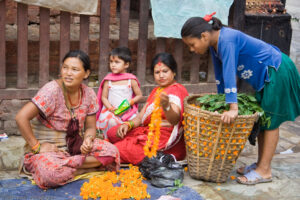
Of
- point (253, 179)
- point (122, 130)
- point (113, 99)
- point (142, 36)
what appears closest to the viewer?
point (253, 179)

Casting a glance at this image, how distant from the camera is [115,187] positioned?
3.56 m

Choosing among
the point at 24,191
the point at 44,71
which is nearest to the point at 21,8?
the point at 44,71

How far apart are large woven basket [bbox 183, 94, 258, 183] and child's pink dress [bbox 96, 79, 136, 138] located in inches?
47.7

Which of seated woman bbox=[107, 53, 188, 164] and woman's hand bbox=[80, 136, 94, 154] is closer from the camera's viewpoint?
woman's hand bbox=[80, 136, 94, 154]

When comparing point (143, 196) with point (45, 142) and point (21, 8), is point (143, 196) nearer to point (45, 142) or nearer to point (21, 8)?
point (45, 142)

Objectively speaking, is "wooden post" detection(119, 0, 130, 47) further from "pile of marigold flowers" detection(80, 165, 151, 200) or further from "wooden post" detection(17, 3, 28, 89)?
"pile of marigold flowers" detection(80, 165, 151, 200)

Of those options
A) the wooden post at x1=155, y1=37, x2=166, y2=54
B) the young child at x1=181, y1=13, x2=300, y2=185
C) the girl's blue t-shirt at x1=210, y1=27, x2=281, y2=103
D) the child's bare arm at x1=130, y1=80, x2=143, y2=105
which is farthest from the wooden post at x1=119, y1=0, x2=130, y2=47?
the girl's blue t-shirt at x1=210, y1=27, x2=281, y2=103

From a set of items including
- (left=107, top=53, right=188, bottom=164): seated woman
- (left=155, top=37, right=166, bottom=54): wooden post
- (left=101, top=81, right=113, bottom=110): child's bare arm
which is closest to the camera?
(left=107, top=53, right=188, bottom=164): seated woman

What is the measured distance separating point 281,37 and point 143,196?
3741mm

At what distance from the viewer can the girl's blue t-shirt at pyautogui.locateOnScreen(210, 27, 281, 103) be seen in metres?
3.56

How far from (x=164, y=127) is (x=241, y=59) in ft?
3.64

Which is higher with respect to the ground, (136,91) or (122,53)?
(122,53)

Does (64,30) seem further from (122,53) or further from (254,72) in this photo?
(254,72)

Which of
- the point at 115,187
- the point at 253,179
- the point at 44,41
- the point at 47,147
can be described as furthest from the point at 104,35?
the point at 253,179
